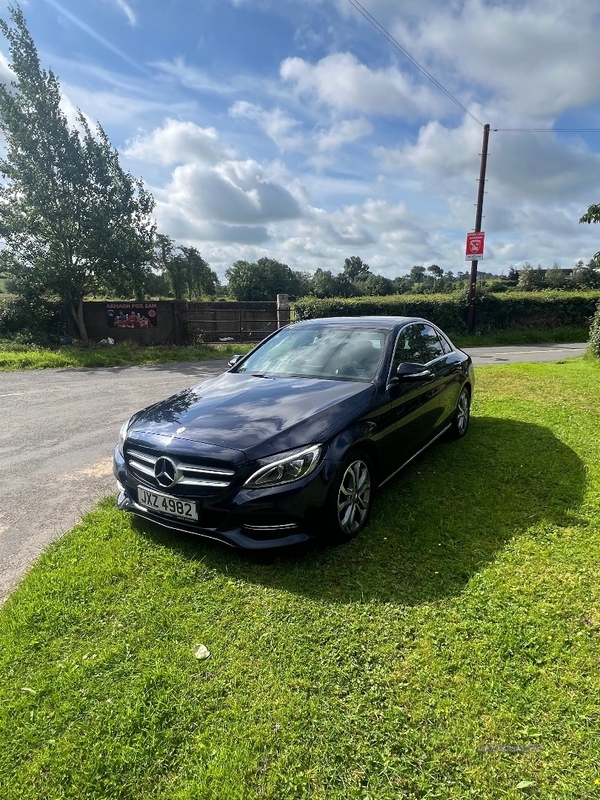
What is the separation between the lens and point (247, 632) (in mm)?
2416

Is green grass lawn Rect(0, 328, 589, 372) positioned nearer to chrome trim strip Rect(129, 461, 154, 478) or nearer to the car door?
the car door

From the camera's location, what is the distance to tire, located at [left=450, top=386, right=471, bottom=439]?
5.44m

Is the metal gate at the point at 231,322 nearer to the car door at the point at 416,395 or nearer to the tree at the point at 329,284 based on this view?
the car door at the point at 416,395

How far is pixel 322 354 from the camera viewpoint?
14.2 feet

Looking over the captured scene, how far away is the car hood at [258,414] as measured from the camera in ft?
9.78

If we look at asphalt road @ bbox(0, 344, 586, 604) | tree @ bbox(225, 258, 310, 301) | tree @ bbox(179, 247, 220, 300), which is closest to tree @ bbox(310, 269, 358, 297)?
tree @ bbox(225, 258, 310, 301)

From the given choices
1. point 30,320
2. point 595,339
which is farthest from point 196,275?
point 595,339

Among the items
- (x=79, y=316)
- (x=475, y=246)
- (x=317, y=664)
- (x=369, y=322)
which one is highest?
(x=475, y=246)

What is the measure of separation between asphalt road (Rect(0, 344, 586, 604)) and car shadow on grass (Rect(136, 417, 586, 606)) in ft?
2.84

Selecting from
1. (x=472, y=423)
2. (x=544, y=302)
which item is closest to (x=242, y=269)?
(x=544, y=302)

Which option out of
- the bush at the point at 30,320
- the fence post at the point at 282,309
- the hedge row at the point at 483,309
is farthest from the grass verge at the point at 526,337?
the bush at the point at 30,320

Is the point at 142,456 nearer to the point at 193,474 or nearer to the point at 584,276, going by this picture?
the point at 193,474

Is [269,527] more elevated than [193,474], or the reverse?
[193,474]

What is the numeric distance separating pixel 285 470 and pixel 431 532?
1.27 meters
